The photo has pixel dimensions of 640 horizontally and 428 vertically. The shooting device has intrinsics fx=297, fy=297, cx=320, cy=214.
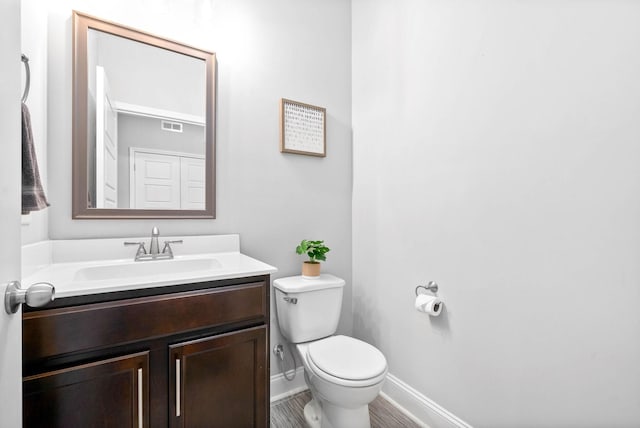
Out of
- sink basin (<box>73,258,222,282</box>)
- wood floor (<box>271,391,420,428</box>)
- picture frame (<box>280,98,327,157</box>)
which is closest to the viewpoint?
sink basin (<box>73,258,222,282</box>)

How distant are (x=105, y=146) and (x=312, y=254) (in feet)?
3.78

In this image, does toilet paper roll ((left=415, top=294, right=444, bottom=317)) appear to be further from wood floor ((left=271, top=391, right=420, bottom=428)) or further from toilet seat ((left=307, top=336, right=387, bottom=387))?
wood floor ((left=271, top=391, right=420, bottom=428))

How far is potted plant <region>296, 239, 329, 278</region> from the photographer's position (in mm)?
1715

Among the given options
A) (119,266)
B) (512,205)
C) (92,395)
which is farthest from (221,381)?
(512,205)

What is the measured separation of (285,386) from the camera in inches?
71.2

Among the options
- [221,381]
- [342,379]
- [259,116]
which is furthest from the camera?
[259,116]

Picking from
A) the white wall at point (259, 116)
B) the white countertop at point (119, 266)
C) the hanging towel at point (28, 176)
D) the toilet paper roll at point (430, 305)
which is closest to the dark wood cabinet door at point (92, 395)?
the white countertop at point (119, 266)

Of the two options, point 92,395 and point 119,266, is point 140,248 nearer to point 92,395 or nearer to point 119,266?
point 119,266

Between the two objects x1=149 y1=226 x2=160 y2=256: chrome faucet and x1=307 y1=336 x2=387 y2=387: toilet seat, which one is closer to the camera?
x1=307 y1=336 x2=387 y2=387: toilet seat

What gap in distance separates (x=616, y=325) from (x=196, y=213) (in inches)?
69.0

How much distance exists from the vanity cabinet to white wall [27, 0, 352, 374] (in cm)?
57

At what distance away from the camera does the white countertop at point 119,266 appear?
0.99 m

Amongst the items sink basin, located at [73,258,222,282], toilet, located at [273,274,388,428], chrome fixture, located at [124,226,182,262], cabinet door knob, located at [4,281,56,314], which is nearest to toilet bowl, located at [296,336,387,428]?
toilet, located at [273,274,388,428]

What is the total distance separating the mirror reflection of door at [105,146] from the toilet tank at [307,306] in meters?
0.93
